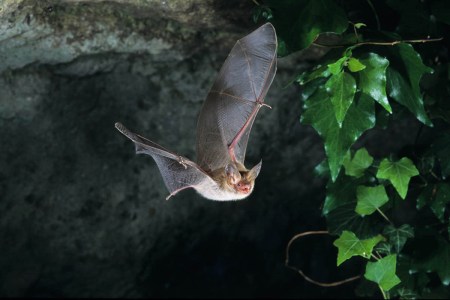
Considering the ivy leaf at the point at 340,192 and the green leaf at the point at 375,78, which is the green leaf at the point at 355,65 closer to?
the green leaf at the point at 375,78

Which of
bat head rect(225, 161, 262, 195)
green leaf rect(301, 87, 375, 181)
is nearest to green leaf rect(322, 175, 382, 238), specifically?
green leaf rect(301, 87, 375, 181)

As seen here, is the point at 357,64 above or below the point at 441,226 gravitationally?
above

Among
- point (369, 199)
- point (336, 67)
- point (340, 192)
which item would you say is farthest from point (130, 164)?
point (336, 67)

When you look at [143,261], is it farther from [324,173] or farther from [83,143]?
[324,173]

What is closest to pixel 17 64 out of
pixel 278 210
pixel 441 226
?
pixel 278 210

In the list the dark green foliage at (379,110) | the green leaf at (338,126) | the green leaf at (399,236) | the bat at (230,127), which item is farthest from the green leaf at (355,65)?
the green leaf at (399,236)

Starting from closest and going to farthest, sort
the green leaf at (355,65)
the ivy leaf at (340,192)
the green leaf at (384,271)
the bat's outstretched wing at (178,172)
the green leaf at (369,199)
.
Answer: the green leaf at (355,65) → the bat's outstretched wing at (178,172) → the green leaf at (384,271) → the green leaf at (369,199) → the ivy leaf at (340,192)

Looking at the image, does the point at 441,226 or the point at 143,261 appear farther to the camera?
the point at 143,261

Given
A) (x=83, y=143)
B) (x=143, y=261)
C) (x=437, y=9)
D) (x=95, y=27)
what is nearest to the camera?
(x=437, y=9)
